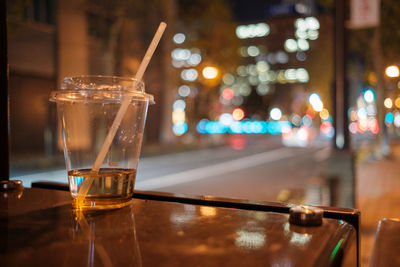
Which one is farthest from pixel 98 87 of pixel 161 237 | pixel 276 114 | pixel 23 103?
pixel 276 114

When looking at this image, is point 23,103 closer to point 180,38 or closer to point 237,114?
point 180,38

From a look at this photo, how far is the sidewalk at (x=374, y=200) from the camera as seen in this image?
152 inches

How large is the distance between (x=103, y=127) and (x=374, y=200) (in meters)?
5.90

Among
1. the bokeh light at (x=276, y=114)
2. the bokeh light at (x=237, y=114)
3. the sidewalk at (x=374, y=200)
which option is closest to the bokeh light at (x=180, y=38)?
the sidewalk at (x=374, y=200)

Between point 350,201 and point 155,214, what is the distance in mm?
4330

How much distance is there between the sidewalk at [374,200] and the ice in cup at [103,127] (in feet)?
7.17

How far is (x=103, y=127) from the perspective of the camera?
979 mm

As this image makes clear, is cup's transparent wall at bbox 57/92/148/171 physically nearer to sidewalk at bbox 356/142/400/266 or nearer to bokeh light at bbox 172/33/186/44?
sidewalk at bbox 356/142/400/266

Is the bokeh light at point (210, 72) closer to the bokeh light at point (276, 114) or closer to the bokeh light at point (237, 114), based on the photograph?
the bokeh light at point (276, 114)

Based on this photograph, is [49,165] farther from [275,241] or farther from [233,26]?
[233,26]

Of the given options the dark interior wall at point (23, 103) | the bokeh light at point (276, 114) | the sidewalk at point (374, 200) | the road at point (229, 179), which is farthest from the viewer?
the bokeh light at point (276, 114)

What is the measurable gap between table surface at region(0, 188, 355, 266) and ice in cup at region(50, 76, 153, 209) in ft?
0.25

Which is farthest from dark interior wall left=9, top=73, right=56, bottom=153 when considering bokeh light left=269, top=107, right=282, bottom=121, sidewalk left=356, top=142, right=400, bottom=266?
bokeh light left=269, top=107, right=282, bottom=121

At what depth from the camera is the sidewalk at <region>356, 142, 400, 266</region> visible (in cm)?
386
